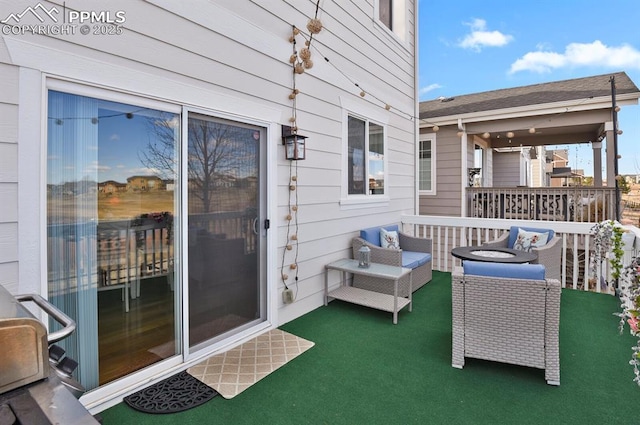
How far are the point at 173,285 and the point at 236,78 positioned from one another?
1.94 metres

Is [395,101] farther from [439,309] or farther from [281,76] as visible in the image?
[439,309]

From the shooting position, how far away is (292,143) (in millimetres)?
3678

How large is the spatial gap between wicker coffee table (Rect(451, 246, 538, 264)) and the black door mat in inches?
119

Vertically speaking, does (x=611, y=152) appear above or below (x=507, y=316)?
above

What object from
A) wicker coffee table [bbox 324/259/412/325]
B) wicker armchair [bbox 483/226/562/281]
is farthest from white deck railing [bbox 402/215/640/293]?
wicker coffee table [bbox 324/259/412/325]

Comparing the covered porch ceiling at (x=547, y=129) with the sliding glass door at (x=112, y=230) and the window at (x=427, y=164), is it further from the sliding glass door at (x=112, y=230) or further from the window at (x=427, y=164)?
the sliding glass door at (x=112, y=230)

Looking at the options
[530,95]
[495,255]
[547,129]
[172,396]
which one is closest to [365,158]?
[495,255]

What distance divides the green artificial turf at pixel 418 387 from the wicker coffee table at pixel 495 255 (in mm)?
797

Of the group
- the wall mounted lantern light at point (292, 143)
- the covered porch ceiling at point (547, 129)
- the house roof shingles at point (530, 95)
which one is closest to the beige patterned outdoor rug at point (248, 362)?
the wall mounted lantern light at point (292, 143)

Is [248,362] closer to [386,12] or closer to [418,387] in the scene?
[418,387]

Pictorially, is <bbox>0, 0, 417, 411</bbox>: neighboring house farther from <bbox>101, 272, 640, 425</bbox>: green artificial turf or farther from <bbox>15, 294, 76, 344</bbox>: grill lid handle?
<bbox>15, 294, 76, 344</bbox>: grill lid handle

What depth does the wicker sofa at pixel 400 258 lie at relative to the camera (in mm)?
4434

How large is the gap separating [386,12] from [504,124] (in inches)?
152

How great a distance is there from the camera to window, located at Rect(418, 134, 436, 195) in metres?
8.86
